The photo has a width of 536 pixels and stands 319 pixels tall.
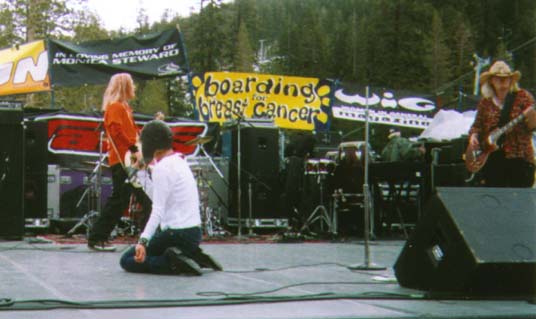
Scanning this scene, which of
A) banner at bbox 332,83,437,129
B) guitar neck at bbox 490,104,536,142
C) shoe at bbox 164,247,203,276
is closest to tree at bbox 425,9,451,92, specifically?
banner at bbox 332,83,437,129

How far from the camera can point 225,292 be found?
5102mm

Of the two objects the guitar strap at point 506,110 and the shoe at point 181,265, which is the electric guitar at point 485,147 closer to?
the guitar strap at point 506,110

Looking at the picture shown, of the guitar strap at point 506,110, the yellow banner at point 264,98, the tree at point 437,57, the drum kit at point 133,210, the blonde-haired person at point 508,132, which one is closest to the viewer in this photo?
the blonde-haired person at point 508,132

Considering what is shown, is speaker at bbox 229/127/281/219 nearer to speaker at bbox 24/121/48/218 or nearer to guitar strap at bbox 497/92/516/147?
speaker at bbox 24/121/48/218

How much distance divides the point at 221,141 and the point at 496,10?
91.6 feet

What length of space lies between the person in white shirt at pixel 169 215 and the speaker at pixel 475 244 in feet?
5.66

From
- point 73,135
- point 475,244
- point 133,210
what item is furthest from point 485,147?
point 73,135

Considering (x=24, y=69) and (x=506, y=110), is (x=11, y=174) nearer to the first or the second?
(x=506, y=110)

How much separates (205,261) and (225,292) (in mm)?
1314

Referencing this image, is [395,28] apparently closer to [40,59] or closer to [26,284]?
[40,59]

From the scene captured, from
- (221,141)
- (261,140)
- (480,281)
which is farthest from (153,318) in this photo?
(221,141)

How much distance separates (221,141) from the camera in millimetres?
13969

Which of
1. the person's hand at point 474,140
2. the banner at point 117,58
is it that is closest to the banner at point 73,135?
the banner at point 117,58

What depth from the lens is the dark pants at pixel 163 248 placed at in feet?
20.1
